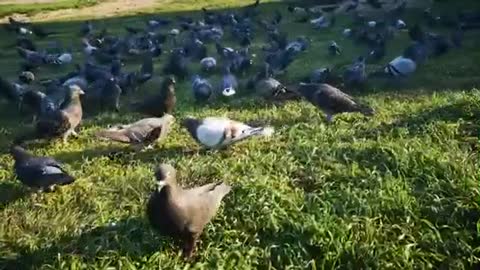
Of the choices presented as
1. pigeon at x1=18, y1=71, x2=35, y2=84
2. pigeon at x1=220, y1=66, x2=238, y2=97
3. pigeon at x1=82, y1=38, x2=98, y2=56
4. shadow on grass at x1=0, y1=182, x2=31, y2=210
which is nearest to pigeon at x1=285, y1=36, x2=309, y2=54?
pigeon at x1=220, y1=66, x2=238, y2=97

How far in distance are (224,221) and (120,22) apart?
17478 mm

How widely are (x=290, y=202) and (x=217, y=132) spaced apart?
134 cm

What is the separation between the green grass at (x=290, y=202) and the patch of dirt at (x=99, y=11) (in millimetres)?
16027

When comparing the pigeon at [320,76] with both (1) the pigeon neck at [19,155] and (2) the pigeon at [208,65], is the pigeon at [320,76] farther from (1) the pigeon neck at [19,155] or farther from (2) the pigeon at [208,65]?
(1) the pigeon neck at [19,155]

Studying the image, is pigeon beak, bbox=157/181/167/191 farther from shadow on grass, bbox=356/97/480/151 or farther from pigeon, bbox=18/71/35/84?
pigeon, bbox=18/71/35/84

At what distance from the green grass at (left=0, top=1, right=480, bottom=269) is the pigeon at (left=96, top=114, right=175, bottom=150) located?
186 mm

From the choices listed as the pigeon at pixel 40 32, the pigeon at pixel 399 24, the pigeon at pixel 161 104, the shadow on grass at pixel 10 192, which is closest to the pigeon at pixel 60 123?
the pigeon at pixel 161 104

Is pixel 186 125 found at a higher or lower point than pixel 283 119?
higher

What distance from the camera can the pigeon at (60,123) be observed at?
320 inches

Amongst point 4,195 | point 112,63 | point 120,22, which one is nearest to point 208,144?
point 4,195

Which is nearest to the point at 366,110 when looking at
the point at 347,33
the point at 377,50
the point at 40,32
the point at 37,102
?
the point at 37,102

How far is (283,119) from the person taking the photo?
9117 millimetres

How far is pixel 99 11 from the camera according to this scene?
998 inches

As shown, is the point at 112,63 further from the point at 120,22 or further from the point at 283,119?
the point at 120,22
